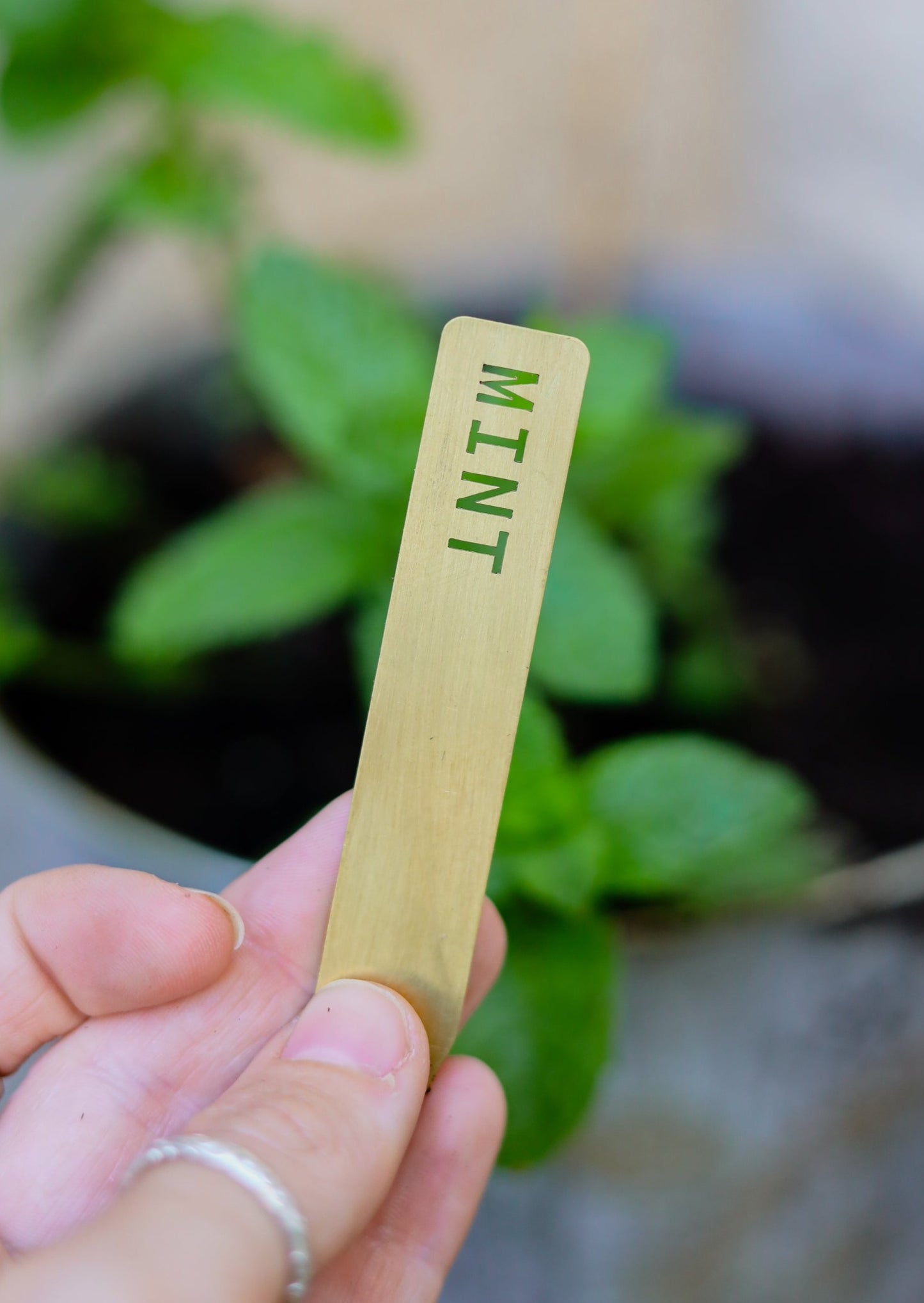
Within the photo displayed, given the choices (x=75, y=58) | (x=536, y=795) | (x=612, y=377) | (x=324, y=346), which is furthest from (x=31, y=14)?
(x=536, y=795)

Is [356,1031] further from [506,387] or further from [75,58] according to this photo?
[75,58]

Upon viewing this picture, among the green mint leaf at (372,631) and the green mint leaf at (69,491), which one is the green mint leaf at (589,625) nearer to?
the green mint leaf at (372,631)

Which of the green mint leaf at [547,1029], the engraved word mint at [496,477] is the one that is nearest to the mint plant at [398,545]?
the green mint leaf at [547,1029]

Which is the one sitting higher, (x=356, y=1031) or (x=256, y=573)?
(x=256, y=573)

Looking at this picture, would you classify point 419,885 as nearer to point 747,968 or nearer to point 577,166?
point 747,968

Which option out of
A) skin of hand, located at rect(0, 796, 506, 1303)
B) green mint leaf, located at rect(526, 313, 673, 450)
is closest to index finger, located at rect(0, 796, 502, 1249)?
skin of hand, located at rect(0, 796, 506, 1303)
